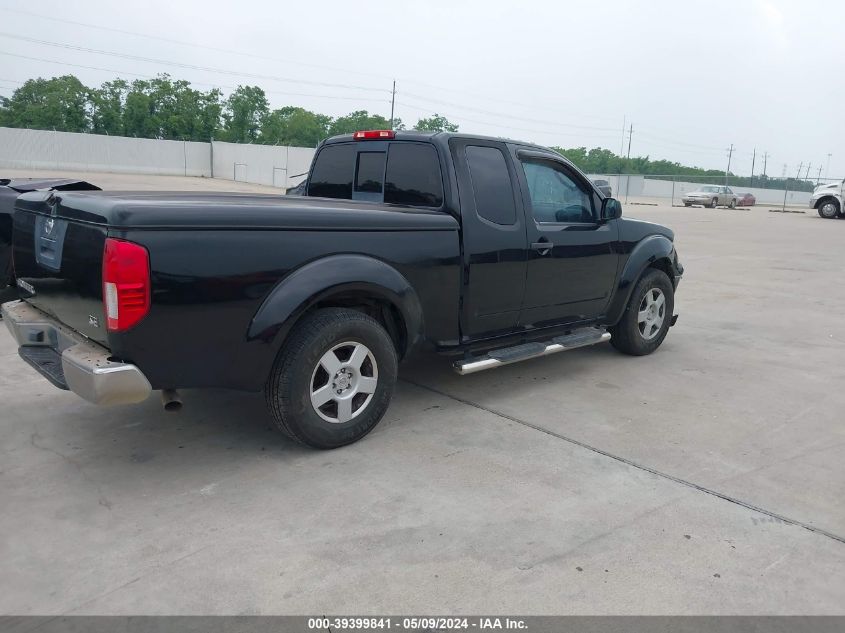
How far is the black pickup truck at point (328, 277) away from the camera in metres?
3.32

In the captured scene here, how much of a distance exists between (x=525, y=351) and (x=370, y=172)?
1.72 metres

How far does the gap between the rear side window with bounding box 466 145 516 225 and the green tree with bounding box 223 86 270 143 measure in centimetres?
7221

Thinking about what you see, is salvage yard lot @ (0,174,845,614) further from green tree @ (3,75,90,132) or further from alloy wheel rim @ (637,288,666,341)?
green tree @ (3,75,90,132)

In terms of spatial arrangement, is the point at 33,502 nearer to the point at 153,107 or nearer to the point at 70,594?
the point at 70,594

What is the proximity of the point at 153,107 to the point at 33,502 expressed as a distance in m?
72.5

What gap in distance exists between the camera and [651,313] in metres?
6.37

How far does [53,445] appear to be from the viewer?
4.04 meters

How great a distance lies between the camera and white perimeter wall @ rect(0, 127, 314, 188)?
142 feet

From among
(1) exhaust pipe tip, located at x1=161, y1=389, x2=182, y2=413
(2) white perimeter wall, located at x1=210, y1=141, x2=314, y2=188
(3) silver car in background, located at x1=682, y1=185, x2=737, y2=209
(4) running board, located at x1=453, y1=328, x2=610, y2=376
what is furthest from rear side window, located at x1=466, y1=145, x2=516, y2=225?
(3) silver car in background, located at x1=682, y1=185, x2=737, y2=209

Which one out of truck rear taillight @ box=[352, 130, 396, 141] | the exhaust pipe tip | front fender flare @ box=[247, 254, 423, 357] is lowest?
the exhaust pipe tip

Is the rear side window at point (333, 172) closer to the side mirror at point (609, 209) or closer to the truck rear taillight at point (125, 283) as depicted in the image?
the side mirror at point (609, 209)

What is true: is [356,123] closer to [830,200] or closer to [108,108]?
[108,108]

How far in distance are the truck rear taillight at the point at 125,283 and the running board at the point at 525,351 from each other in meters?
2.13

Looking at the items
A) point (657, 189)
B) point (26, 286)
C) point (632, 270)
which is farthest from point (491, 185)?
point (657, 189)
